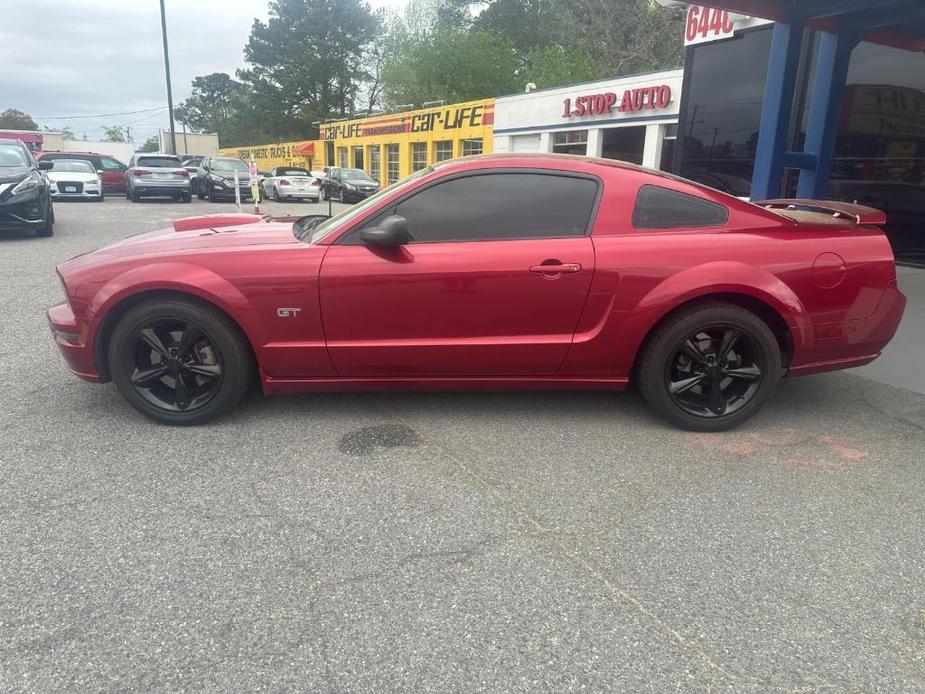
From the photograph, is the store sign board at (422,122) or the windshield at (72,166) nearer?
→ the windshield at (72,166)

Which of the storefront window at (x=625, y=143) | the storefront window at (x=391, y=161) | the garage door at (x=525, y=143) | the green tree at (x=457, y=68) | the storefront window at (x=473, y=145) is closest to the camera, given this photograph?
the storefront window at (x=625, y=143)

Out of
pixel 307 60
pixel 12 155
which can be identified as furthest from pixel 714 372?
pixel 307 60

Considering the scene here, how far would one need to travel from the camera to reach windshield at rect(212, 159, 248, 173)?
21.4 metres

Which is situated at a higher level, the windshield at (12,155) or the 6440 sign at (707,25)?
the 6440 sign at (707,25)

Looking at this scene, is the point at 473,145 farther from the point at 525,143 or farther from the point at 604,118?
the point at 604,118

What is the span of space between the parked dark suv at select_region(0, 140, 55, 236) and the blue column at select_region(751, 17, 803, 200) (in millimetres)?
10529

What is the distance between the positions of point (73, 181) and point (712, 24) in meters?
16.5

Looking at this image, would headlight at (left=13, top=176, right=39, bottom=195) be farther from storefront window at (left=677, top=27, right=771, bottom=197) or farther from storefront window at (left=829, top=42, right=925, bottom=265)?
storefront window at (left=829, top=42, right=925, bottom=265)

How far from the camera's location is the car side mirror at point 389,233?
3.22 meters

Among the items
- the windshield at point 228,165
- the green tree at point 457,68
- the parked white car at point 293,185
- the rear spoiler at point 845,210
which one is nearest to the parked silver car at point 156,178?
the windshield at point 228,165

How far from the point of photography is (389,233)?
3.22m

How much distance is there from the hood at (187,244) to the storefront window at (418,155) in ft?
89.8

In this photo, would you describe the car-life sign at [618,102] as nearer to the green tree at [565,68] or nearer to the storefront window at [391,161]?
the storefront window at [391,161]

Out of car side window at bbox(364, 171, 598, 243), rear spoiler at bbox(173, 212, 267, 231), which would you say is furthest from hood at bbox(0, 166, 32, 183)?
car side window at bbox(364, 171, 598, 243)
